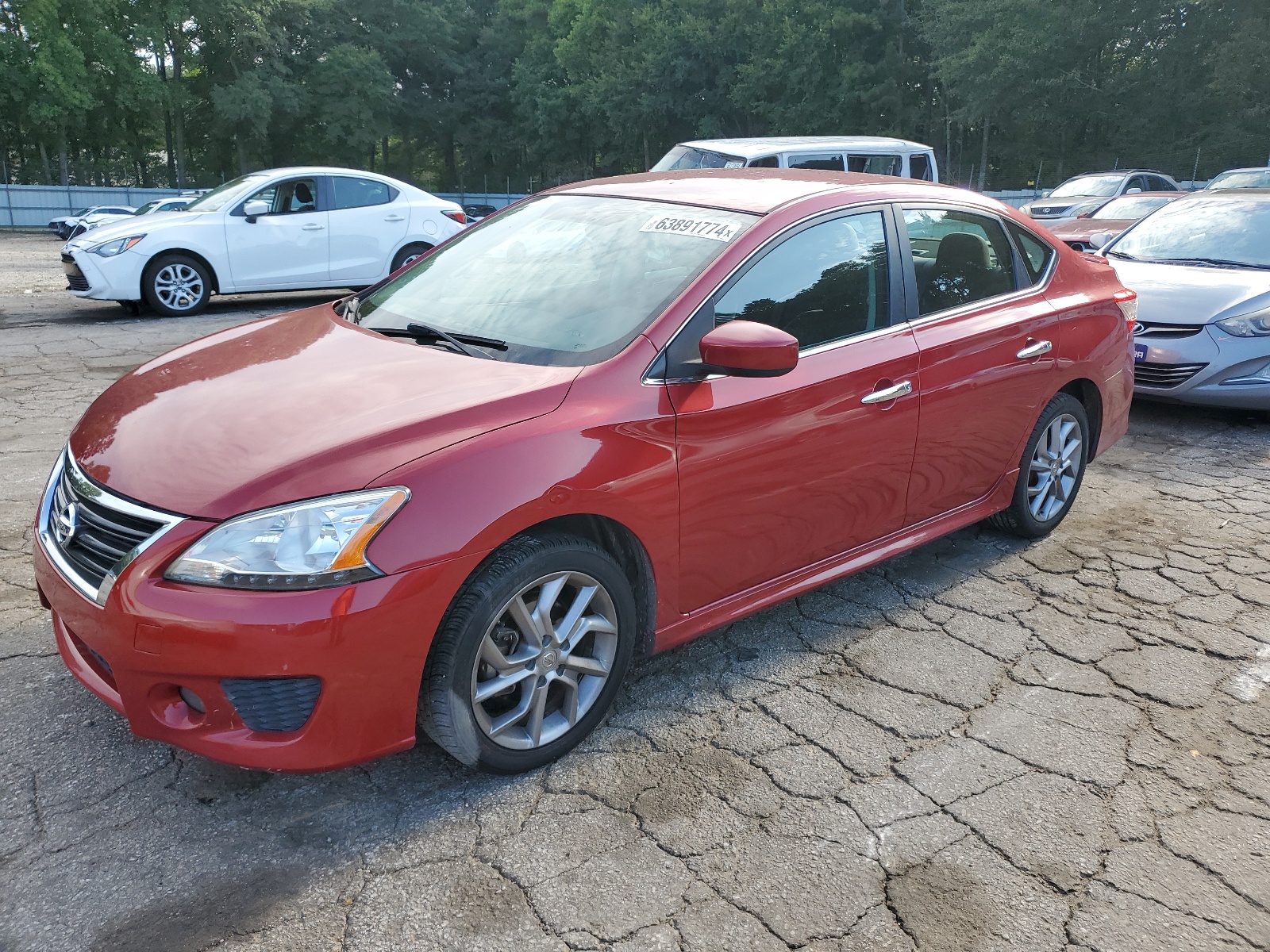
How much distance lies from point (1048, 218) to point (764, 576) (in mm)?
15615

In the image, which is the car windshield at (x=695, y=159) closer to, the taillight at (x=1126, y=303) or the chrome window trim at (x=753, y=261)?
the taillight at (x=1126, y=303)

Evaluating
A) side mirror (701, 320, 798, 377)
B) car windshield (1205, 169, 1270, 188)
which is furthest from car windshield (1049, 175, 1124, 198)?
side mirror (701, 320, 798, 377)

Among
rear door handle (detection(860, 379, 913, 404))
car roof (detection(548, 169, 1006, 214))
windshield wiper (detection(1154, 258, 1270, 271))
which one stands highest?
car roof (detection(548, 169, 1006, 214))

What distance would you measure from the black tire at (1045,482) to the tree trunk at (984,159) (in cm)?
4271

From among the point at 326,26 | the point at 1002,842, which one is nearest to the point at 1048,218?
the point at 1002,842

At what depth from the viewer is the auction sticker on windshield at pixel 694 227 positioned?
3230mm

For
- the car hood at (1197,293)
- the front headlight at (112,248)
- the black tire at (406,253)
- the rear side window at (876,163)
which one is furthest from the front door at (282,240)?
the car hood at (1197,293)

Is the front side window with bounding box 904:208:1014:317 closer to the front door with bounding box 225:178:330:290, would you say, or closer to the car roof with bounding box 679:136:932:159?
the car roof with bounding box 679:136:932:159

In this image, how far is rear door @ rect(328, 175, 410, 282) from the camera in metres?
11.1

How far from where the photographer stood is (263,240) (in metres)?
10.5

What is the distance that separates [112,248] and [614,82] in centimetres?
4438

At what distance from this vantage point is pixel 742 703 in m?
3.19

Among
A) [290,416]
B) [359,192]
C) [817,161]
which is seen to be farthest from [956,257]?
[359,192]

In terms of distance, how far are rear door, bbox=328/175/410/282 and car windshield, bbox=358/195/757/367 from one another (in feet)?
25.5
